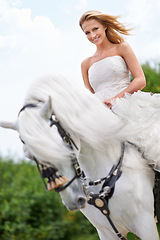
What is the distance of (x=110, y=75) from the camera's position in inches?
95.3

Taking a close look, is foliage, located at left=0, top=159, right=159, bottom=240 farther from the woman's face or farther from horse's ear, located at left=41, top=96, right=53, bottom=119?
horse's ear, located at left=41, top=96, right=53, bottom=119

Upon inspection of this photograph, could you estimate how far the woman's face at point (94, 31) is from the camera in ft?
7.89

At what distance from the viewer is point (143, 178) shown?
2.10 meters

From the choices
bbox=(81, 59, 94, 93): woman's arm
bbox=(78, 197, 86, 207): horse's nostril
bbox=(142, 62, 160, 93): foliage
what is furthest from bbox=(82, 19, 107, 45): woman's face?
bbox=(142, 62, 160, 93): foliage

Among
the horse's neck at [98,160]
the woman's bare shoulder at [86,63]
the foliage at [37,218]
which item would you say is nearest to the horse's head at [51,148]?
the horse's neck at [98,160]

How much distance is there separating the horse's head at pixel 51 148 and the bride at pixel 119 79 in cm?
46

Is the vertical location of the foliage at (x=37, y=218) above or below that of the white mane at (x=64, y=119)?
below

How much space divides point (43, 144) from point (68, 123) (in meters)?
0.19

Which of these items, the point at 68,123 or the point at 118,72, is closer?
the point at 68,123

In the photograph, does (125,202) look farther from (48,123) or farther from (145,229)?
(48,123)

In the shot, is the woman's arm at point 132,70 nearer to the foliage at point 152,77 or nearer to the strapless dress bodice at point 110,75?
the strapless dress bodice at point 110,75

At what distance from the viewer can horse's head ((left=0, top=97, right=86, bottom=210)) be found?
1718 millimetres

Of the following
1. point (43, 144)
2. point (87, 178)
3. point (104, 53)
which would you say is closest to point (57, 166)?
point (43, 144)

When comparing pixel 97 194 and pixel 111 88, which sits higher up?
pixel 111 88
